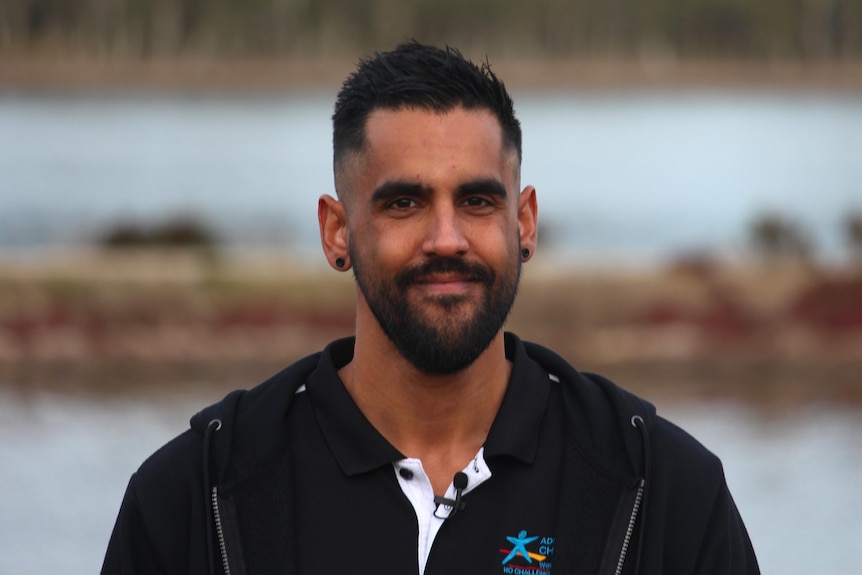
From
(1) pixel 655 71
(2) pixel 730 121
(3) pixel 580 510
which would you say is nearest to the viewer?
(3) pixel 580 510

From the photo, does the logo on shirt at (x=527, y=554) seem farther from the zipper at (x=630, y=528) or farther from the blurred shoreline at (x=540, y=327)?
the blurred shoreline at (x=540, y=327)

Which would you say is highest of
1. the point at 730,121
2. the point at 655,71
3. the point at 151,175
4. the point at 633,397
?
the point at 655,71

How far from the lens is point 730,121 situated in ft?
207

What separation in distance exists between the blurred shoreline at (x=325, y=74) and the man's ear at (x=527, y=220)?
74237 millimetres

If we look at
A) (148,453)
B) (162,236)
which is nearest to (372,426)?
(148,453)

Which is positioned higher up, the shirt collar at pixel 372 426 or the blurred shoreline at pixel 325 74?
the blurred shoreline at pixel 325 74

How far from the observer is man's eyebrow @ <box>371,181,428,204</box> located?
3.03m

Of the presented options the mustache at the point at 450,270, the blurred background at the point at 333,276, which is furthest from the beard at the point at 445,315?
the blurred background at the point at 333,276

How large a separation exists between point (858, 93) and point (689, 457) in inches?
3184

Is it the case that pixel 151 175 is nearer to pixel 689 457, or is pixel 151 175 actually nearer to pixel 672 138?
pixel 672 138

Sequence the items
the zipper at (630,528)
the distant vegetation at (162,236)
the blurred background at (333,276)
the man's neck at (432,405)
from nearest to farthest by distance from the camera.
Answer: the zipper at (630,528), the man's neck at (432,405), the blurred background at (333,276), the distant vegetation at (162,236)

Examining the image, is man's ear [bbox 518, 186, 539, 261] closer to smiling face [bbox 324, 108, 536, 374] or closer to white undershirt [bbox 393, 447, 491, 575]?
smiling face [bbox 324, 108, 536, 374]

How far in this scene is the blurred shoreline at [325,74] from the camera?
80.2m

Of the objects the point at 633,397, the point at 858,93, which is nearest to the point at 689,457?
the point at 633,397
